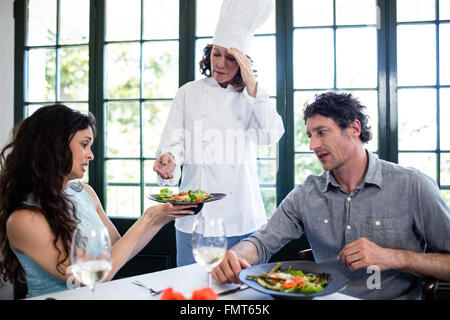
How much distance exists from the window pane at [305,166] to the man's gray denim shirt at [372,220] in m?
1.20

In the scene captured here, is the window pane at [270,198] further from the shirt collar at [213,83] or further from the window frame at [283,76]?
the shirt collar at [213,83]

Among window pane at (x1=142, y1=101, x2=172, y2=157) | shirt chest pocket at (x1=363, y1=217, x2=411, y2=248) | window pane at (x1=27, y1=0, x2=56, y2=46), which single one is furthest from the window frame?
shirt chest pocket at (x1=363, y1=217, x2=411, y2=248)

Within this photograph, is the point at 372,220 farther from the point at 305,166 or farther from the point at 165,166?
the point at 305,166

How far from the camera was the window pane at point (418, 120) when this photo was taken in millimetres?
2877

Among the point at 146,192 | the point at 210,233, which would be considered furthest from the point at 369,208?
the point at 146,192

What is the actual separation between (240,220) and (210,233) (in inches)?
47.4

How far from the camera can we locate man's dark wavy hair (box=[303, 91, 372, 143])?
1.73 metres

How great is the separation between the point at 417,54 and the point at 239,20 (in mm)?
1302

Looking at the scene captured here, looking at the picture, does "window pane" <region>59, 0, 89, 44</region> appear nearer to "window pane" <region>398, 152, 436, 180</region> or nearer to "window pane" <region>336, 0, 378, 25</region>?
"window pane" <region>336, 0, 378, 25</region>

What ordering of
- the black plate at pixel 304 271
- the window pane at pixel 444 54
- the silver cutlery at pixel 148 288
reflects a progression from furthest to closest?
the window pane at pixel 444 54 < the silver cutlery at pixel 148 288 < the black plate at pixel 304 271

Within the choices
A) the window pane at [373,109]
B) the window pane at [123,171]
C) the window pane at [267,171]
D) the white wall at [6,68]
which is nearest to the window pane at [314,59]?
the window pane at [373,109]

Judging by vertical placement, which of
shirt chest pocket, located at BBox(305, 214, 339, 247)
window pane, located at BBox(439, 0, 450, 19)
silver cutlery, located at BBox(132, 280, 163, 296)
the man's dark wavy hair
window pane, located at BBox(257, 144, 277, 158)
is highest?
window pane, located at BBox(439, 0, 450, 19)

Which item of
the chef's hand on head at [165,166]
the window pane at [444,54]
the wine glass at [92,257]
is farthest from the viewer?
the window pane at [444,54]

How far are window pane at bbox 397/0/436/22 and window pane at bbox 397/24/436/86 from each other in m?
0.06
